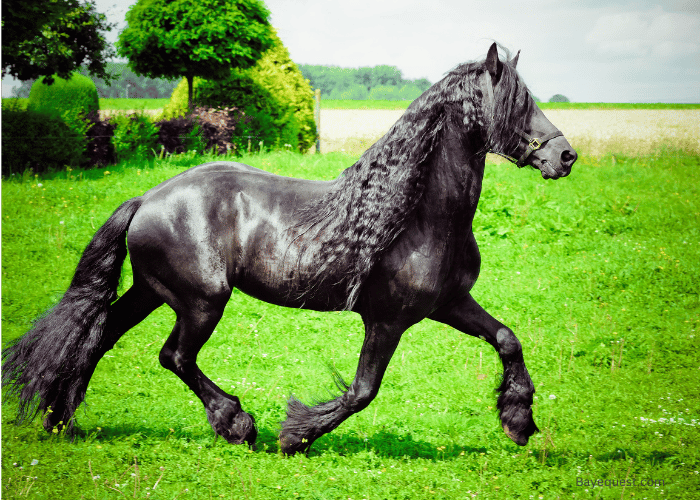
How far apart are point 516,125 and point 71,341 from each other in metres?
3.03

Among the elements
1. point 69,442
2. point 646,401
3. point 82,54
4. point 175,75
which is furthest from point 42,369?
point 82,54

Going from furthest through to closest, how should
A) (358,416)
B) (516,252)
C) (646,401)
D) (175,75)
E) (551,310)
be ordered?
(175,75)
(516,252)
(551,310)
(646,401)
(358,416)

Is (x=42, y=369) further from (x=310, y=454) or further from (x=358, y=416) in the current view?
(x=358, y=416)

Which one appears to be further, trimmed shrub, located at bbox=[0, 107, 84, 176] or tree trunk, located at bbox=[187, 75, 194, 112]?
tree trunk, located at bbox=[187, 75, 194, 112]

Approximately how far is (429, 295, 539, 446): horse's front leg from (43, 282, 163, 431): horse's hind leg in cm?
194

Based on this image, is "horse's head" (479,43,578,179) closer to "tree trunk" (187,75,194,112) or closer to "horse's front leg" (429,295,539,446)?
"horse's front leg" (429,295,539,446)

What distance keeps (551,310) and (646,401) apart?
2.01 m

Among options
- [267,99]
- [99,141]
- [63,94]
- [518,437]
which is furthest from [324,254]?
[63,94]

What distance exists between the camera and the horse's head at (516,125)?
2.99 m

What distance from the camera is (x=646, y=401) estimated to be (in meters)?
4.88

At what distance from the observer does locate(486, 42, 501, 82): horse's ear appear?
9.73 ft

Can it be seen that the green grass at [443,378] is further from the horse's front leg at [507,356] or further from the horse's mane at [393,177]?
the horse's mane at [393,177]

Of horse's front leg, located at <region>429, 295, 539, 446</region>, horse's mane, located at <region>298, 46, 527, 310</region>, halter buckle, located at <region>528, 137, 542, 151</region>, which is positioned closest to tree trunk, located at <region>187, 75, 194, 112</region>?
horse's mane, located at <region>298, 46, 527, 310</region>

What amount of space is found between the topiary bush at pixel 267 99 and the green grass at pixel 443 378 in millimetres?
4567
